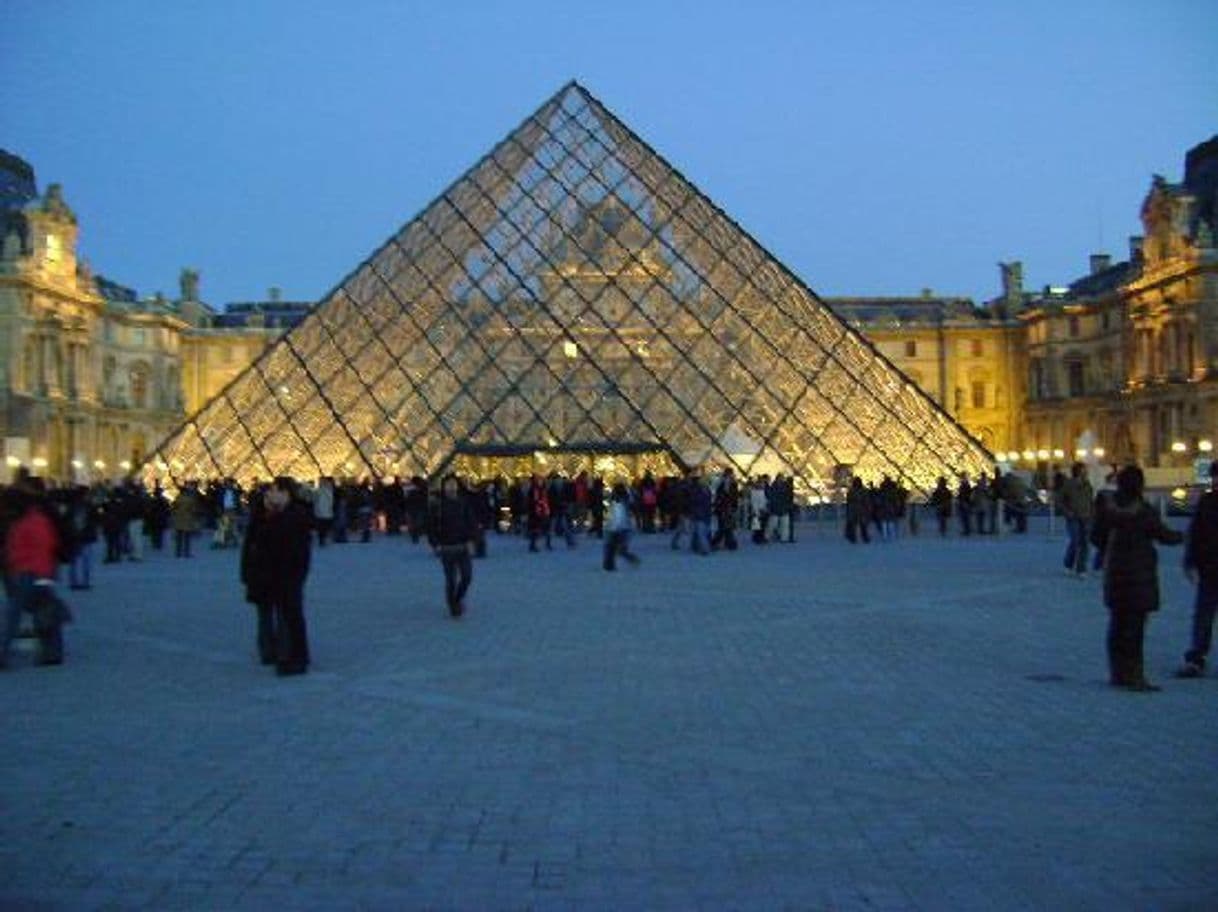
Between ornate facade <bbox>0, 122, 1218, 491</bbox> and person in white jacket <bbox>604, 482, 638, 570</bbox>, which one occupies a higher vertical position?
ornate facade <bbox>0, 122, 1218, 491</bbox>

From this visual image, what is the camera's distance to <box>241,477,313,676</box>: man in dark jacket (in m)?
8.32

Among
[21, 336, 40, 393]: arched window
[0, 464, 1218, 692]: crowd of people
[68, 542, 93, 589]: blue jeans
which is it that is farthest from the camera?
[21, 336, 40, 393]: arched window

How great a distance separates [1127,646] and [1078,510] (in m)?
7.02

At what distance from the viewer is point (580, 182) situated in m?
27.0

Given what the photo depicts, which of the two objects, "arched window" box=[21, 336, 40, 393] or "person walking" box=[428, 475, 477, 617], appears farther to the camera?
"arched window" box=[21, 336, 40, 393]

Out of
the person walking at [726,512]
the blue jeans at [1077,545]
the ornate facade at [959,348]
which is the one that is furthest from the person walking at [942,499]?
the ornate facade at [959,348]

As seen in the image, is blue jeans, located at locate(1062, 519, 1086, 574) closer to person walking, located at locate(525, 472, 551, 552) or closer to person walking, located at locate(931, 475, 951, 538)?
person walking, located at locate(525, 472, 551, 552)

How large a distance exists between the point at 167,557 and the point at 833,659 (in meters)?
14.9

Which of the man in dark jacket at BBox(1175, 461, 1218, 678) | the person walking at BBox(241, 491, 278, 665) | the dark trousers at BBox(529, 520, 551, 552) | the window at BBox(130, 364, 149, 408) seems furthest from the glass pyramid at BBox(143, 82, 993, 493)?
the window at BBox(130, 364, 149, 408)

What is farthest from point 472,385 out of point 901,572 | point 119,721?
point 119,721

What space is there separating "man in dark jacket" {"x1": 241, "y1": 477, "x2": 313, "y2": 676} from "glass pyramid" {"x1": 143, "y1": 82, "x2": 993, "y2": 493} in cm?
1505

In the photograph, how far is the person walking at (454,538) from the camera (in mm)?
10922

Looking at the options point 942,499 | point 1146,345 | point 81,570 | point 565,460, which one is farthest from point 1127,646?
point 1146,345

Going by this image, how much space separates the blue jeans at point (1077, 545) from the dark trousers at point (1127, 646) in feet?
22.6
